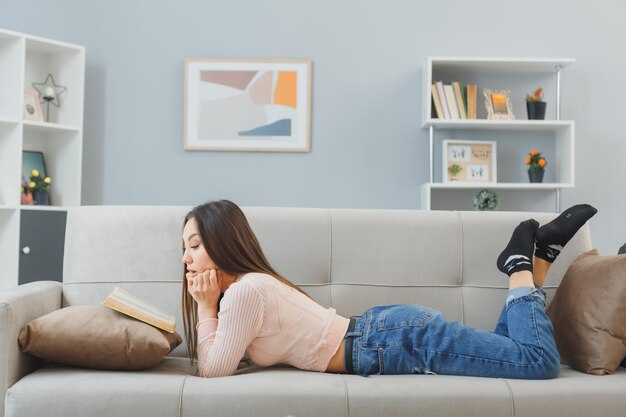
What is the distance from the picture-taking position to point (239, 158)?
4.18 meters

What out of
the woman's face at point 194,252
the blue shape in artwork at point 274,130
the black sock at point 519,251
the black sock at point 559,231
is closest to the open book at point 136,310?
the woman's face at point 194,252

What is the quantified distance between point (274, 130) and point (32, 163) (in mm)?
1262

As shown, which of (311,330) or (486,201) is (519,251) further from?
(486,201)

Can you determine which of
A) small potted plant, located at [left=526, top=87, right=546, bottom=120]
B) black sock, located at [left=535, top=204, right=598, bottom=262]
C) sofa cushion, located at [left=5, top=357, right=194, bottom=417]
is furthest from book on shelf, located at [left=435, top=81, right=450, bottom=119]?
sofa cushion, located at [left=5, top=357, right=194, bottom=417]

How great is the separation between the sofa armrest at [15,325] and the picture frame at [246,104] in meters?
2.12

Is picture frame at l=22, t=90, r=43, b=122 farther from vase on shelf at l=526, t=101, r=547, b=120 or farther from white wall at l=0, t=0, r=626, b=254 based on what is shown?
vase on shelf at l=526, t=101, r=547, b=120

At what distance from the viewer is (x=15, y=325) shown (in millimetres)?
1894

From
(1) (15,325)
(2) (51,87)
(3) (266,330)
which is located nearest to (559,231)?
(3) (266,330)

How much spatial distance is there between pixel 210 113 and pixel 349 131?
0.74 metres

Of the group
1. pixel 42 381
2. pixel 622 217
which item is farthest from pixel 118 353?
pixel 622 217

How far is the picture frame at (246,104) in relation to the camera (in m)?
4.18

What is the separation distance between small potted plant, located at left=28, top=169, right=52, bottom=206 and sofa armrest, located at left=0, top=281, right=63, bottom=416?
1920mm

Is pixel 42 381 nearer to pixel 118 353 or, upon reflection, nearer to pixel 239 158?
Answer: pixel 118 353

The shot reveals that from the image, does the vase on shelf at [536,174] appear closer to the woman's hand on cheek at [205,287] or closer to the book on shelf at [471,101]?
the book on shelf at [471,101]
